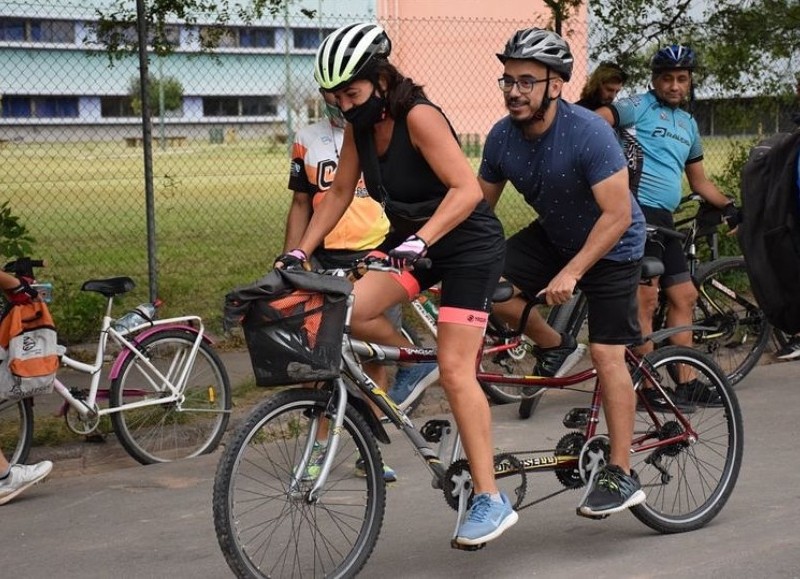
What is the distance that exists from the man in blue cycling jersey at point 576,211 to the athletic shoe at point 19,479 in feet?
7.69

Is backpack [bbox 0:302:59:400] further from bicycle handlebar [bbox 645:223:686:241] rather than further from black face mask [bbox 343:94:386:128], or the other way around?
bicycle handlebar [bbox 645:223:686:241]

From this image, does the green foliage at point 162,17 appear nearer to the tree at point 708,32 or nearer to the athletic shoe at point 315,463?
the tree at point 708,32

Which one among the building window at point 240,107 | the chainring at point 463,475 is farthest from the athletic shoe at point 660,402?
the building window at point 240,107

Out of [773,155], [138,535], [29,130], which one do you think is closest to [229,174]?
[29,130]

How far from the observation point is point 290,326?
4.46 meters

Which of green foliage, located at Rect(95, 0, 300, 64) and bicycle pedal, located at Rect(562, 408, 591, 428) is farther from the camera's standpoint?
green foliage, located at Rect(95, 0, 300, 64)

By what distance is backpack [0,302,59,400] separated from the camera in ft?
20.6

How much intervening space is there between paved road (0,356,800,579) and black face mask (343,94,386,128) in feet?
5.48

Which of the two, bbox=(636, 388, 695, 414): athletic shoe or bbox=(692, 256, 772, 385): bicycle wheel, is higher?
bbox=(636, 388, 695, 414): athletic shoe

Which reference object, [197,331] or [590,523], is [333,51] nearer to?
[590,523]

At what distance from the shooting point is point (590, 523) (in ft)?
18.5

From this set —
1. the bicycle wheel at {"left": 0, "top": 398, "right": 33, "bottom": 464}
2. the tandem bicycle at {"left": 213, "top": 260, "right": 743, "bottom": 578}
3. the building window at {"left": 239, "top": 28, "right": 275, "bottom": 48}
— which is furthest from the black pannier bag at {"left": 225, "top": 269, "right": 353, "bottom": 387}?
the building window at {"left": 239, "top": 28, "right": 275, "bottom": 48}

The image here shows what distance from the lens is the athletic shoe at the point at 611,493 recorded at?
5.20m

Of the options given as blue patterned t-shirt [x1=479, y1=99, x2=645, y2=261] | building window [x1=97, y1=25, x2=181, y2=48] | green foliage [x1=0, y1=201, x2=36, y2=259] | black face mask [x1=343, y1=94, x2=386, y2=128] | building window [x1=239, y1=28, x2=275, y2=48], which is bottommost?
green foliage [x1=0, y1=201, x2=36, y2=259]
